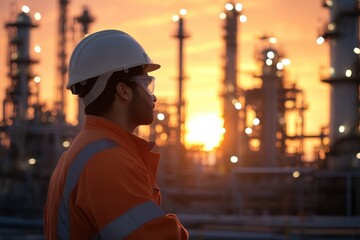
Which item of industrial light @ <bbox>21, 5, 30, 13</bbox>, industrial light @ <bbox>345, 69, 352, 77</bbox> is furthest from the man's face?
industrial light @ <bbox>21, 5, 30, 13</bbox>

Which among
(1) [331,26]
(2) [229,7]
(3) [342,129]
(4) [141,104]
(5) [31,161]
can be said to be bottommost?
(5) [31,161]

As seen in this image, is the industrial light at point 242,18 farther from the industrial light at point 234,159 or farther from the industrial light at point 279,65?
the industrial light at point 234,159

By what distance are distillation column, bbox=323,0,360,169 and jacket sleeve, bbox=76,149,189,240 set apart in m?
30.7

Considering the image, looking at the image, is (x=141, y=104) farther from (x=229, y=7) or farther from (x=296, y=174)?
(x=229, y=7)

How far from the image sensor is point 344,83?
1276 inches

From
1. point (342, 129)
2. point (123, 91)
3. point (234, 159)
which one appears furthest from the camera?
point (234, 159)

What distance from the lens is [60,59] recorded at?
1684 inches

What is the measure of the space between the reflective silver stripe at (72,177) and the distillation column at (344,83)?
3061 centimetres

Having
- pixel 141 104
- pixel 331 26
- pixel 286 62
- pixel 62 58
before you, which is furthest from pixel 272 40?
pixel 141 104

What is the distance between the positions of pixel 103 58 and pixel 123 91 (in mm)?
136

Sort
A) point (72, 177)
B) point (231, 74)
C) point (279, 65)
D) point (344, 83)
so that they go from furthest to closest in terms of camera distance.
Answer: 1. point (279, 65)
2. point (231, 74)
3. point (344, 83)
4. point (72, 177)

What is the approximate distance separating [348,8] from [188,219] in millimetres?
12874

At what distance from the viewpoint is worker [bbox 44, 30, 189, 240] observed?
7.41 feet

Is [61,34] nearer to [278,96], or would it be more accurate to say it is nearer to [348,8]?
[278,96]
